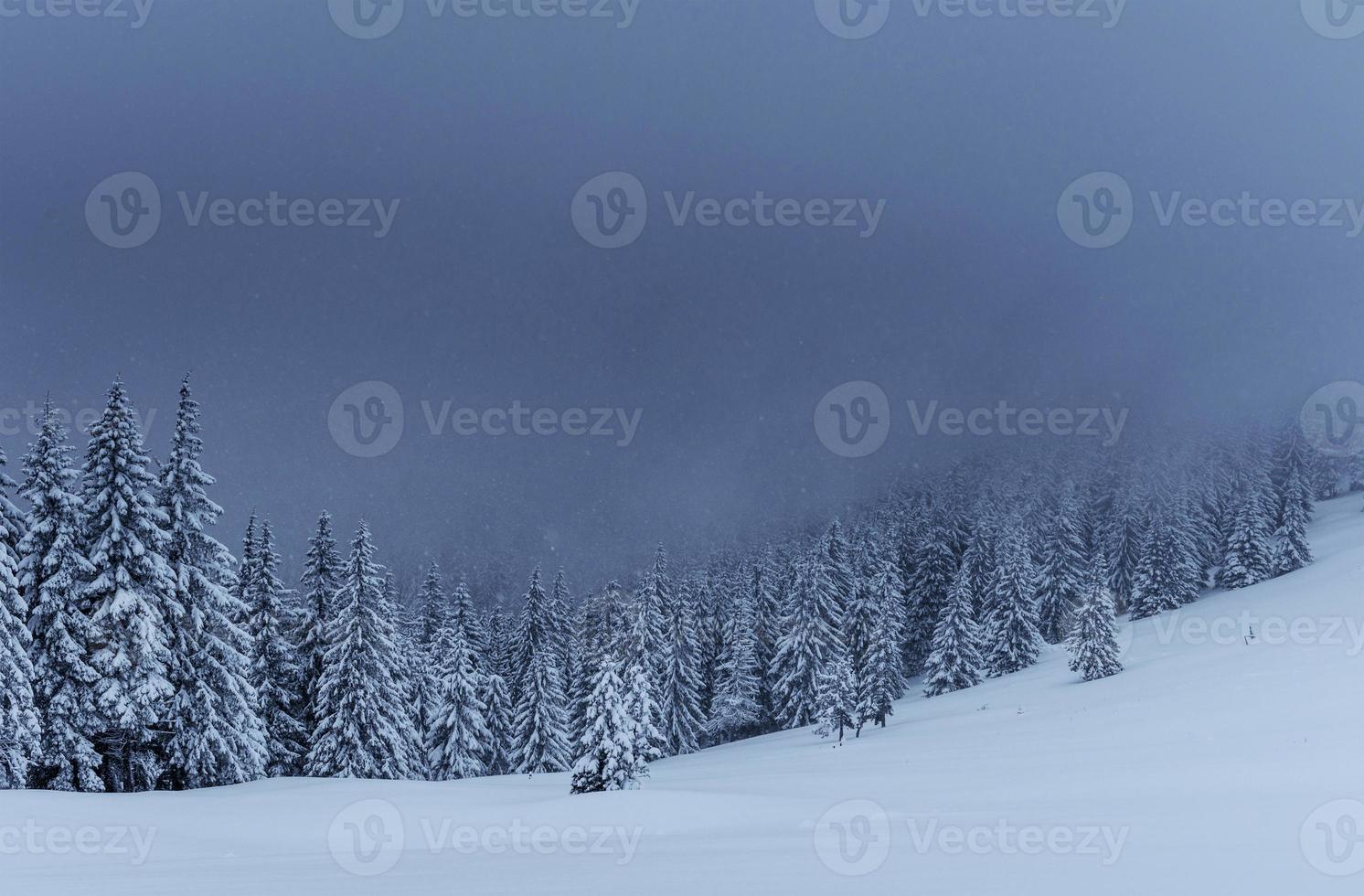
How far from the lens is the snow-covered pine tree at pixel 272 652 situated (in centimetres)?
3039

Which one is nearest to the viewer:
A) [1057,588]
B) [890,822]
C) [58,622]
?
[890,822]

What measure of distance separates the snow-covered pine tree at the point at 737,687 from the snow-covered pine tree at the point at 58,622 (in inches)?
1710

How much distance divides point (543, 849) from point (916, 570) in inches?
2604

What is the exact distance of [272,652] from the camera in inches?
1208

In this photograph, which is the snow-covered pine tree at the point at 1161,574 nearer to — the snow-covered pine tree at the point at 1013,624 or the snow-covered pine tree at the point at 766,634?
the snow-covered pine tree at the point at 1013,624

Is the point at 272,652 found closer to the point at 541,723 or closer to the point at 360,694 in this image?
the point at 360,694

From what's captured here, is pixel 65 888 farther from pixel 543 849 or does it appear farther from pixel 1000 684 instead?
pixel 1000 684

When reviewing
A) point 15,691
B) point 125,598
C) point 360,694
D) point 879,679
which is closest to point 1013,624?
point 879,679

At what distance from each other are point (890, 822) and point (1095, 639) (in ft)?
111

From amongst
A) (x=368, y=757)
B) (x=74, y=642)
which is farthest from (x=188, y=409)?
(x=368, y=757)

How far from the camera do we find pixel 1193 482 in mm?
75062
